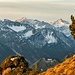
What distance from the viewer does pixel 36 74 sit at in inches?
3059

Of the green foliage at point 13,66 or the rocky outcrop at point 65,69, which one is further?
the green foliage at point 13,66

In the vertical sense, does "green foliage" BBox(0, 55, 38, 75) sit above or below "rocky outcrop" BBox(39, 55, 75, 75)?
below

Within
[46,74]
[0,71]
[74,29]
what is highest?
[74,29]

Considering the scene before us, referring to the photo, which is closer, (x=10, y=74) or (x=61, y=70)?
(x=61, y=70)

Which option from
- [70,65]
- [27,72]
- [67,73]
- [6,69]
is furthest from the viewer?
[6,69]

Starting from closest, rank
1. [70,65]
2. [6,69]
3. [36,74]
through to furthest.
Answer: [70,65], [36,74], [6,69]

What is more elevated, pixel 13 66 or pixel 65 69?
pixel 65 69

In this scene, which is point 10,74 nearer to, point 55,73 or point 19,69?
point 19,69

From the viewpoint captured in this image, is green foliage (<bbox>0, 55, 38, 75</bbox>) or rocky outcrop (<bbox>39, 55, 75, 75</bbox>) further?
green foliage (<bbox>0, 55, 38, 75</bbox>)

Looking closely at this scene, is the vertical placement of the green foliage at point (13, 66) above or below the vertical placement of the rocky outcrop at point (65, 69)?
below

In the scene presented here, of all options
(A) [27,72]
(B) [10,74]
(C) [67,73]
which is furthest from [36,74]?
(C) [67,73]

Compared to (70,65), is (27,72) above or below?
below

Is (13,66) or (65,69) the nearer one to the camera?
(65,69)

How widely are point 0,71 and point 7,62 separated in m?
3.14
